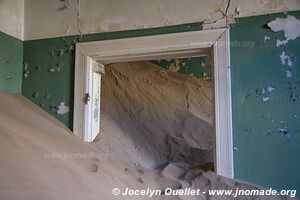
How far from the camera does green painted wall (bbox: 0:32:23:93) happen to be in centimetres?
327

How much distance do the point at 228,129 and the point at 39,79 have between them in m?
2.23

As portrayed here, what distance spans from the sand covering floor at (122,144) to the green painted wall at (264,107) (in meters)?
0.25

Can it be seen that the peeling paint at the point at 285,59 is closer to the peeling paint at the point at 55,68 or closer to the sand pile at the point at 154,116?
the sand pile at the point at 154,116

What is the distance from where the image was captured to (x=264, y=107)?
2.64m

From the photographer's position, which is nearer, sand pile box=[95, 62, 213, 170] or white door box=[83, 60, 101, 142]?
white door box=[83, 60, 101, 142]

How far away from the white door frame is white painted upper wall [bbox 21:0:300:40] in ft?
0.51

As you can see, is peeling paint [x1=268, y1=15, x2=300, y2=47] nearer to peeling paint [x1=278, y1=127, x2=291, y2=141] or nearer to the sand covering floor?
peeling paint [x1=278, y1=127, x2=291, y2=141]

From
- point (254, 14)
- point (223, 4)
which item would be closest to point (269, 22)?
point (254, 14)

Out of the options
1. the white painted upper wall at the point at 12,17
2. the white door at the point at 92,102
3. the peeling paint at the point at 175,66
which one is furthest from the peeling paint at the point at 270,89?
the peeling paint at the point at 175,66

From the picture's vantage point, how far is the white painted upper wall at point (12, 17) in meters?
3.28

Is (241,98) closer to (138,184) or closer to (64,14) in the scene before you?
(138,184)

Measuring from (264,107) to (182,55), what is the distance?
0.98 m

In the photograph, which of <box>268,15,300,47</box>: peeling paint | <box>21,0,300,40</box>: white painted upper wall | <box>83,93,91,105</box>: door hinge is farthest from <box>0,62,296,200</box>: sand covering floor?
<box>268,15,300,47</box>: peeling paint

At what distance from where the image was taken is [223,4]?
2854mm
